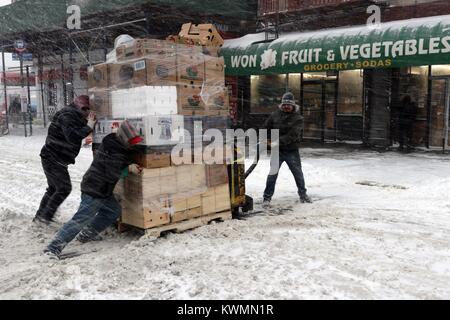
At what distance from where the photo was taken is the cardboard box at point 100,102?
625 centimetres

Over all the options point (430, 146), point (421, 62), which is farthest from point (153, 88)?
point (430, 146)

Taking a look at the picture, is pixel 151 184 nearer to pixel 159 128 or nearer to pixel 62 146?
pixel 159 128

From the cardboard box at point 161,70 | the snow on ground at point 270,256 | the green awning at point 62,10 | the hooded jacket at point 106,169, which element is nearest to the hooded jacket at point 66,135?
the hooded jacket at point 106,169

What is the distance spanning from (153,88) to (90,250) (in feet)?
7.00

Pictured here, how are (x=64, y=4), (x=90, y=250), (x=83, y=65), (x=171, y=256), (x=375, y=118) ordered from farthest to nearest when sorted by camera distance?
(x=83, y=65), (x=64, y=4), (x=375, y=118), (x=90, y=250), (x=171, y=256)

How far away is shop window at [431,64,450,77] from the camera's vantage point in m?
13.8

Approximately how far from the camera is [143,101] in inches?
Result: 226

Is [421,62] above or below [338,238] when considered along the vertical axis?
above

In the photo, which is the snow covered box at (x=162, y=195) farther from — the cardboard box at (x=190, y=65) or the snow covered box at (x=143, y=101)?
the cardboard box at (x=190, y=65)

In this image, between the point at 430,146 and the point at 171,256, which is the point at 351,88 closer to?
the point at 430,146

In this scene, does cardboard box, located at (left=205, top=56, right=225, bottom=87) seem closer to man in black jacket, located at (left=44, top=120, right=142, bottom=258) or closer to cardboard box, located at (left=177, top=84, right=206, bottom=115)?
cardboard box, located at (left=177, top=84, right=206, bottom=115)

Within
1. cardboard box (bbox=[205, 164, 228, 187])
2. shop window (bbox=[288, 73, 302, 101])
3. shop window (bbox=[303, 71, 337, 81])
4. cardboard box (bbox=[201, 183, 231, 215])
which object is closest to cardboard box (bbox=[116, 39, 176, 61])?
cardboard box (bbox=[205, 164, 228, 187])

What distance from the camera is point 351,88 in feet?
53.7

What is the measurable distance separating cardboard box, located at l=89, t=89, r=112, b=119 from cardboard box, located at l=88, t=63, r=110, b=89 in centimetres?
8
